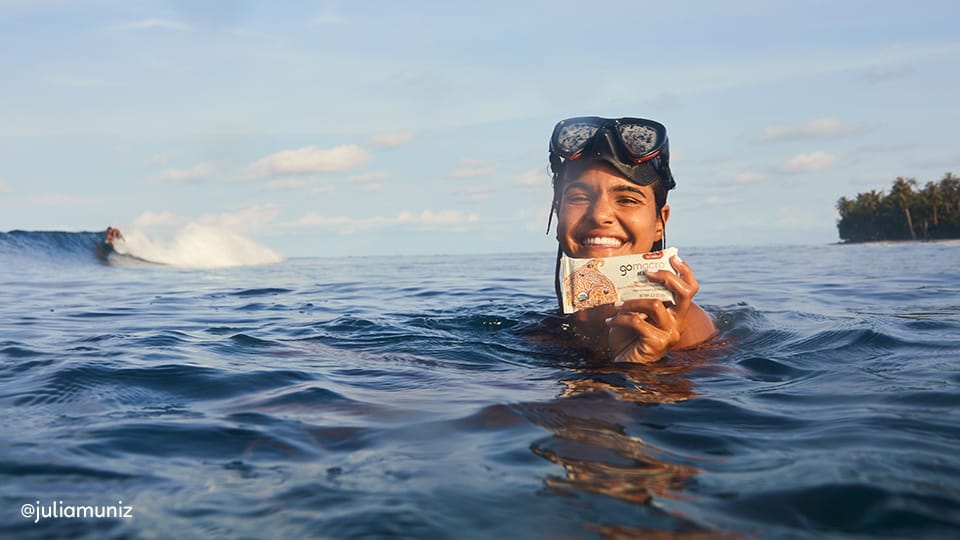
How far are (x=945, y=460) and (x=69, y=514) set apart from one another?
294 cm

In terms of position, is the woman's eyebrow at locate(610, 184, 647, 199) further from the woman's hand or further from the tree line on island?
the tree line on island

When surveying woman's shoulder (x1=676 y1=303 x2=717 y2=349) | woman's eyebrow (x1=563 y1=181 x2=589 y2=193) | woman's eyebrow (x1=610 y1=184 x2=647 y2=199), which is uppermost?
woman's eyebrow (x1=563 y1=181 x2=589 y2=193)

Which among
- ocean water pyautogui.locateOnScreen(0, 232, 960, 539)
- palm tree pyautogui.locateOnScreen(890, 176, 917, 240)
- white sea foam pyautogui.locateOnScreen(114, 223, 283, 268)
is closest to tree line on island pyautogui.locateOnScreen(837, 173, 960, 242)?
palm tree pyautogui.locateOnScreen(890, 176, 917, 240)

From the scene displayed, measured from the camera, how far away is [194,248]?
2919 cm

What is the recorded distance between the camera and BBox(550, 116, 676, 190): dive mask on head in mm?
4859

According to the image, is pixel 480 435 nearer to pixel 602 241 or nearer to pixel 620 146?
pixel 602 241

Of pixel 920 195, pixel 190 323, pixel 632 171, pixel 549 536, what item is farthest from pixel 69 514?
pixel 920 195

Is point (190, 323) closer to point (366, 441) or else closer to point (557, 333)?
point (557, 333)

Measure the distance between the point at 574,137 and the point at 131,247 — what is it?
1023 inches

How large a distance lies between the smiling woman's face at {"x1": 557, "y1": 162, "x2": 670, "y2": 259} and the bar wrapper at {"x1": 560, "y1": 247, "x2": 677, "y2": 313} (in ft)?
1.11

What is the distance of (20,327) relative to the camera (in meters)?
7.02

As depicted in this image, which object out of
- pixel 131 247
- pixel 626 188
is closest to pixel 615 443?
pixel 626 188

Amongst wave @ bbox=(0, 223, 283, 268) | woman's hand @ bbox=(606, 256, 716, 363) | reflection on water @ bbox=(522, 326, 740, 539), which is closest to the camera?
reflection on water @ bbox=(522, 326, 740, 539)

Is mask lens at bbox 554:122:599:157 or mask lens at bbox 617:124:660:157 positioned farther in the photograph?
mask lens at bbox 554:122:599:157
